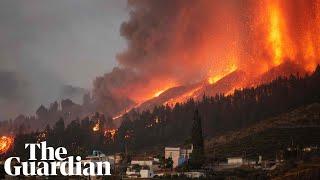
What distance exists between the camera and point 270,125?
139875 mm

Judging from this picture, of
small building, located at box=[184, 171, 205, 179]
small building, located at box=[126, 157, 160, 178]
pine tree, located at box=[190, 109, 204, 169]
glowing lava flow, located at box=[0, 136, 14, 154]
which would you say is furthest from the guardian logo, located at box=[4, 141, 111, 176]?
glowing lava flow, located at box=[0, 136, 14, 154]

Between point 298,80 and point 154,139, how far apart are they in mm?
45565

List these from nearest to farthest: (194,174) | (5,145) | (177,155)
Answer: (194,174) < (177,155) < (5,145)

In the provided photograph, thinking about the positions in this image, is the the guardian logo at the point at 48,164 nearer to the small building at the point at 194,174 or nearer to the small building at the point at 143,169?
the small building at the point at 194,174

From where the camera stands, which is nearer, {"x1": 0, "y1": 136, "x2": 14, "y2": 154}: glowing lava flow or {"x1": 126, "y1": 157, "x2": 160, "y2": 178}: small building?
{"x1": 126, "y1": 157, "x2": 160, "y2": 178}: small building

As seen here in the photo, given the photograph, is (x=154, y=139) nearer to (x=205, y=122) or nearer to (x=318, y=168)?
(x=205, y=122)

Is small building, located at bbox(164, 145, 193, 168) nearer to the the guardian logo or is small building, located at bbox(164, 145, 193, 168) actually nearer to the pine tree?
the pine tree

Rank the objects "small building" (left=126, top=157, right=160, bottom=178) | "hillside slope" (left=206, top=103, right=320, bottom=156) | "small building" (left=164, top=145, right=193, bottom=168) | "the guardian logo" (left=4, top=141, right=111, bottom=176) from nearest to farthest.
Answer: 1. "the guardian logo" (left=4, top=141, right=111, bottom=176)
2. "small building" (left=126, top=157, right=160, bottom=178)
3. "small building" (left=164, top=145, right=193, bottom=168)
4. "hillside slope" (left=206, top=103, right=320, bottom=156)

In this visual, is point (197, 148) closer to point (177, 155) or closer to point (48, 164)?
point (177, 155)

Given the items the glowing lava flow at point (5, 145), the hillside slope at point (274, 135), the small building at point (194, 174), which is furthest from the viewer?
the glowing lava flow at point (5, 145)

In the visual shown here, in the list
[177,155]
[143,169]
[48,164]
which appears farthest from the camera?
[177,155]

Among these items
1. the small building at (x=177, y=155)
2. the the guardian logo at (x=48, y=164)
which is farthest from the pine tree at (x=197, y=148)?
the the guardian logo at (x=48, y=164)

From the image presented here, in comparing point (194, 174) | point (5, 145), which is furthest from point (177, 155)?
point (5, 145)

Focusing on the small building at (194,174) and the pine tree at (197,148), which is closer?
the small building at (194,174)
